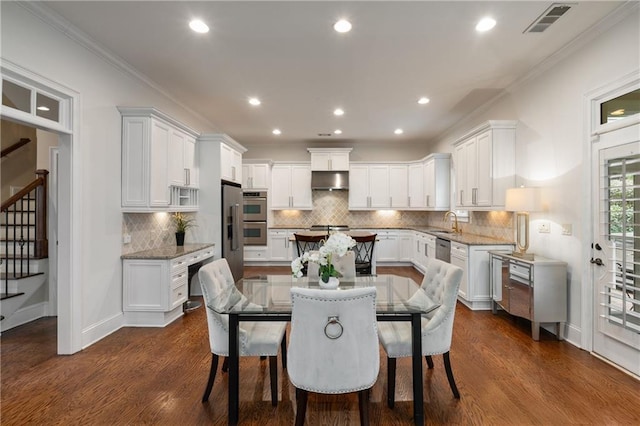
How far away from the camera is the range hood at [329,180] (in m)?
7.52

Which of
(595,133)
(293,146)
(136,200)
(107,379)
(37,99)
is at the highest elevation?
(293,146)

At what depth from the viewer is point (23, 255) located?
4.13 metres

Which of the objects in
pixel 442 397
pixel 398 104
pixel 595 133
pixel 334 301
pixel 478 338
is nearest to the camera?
pixel 334 301

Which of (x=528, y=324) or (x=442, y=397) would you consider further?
(x=528, y=324)

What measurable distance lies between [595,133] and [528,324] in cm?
224

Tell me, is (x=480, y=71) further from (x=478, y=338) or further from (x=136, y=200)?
(x=136, y=200)

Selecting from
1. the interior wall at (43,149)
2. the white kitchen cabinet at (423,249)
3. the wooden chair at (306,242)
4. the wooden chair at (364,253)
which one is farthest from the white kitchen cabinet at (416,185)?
the interior wall at (43,149)

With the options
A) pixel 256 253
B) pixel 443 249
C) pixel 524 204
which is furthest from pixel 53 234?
pixel 524 204

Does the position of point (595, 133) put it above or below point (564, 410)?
above

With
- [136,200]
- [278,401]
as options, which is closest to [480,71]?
[278,401]

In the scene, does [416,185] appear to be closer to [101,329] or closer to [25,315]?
[101,329]

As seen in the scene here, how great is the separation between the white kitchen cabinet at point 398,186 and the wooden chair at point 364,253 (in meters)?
2.73

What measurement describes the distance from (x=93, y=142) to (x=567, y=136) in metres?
4.94

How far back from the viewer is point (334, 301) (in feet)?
5.38
